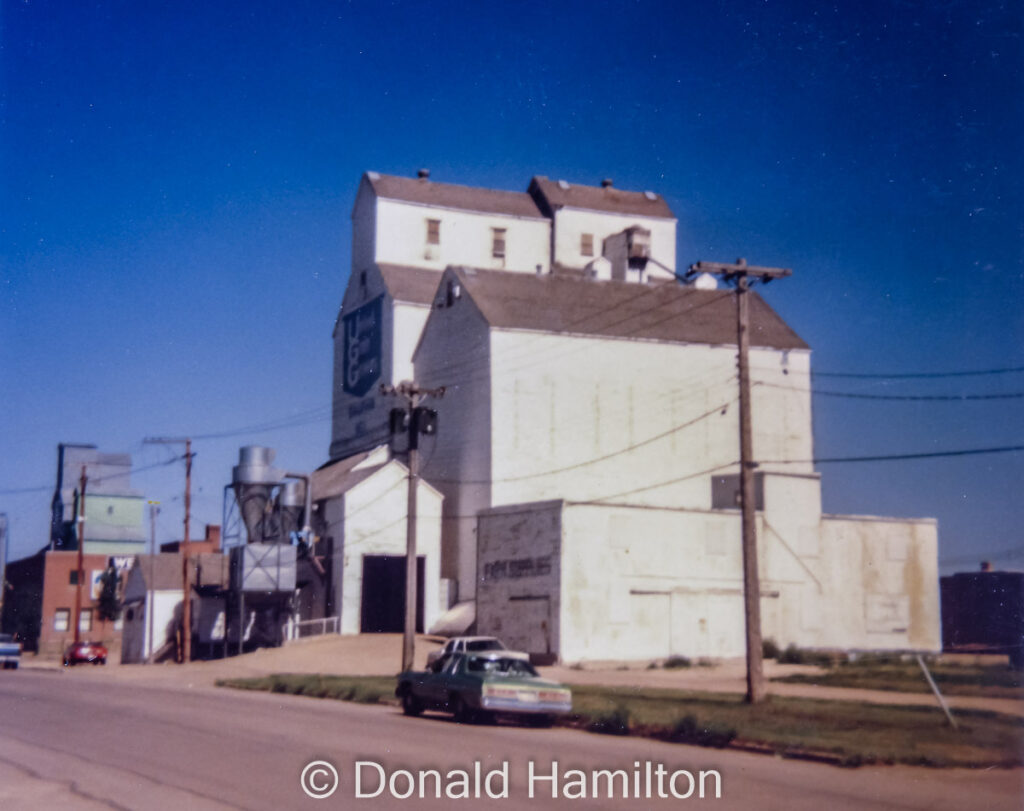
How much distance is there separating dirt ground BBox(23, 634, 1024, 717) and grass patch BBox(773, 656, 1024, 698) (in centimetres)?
99

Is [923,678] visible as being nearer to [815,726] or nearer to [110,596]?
[815,726]

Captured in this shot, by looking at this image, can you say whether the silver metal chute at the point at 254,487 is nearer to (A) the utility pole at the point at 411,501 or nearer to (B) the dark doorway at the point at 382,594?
(B) the dark doorway at the point at 382,594

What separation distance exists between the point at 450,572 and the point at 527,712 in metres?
33.8

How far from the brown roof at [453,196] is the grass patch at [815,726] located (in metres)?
43.8

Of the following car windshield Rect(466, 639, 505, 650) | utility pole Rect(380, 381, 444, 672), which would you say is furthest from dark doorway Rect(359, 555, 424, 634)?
car windshield Rect(466, 639, 505, 650)

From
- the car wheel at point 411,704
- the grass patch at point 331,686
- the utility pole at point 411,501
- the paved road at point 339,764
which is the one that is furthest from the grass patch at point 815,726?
the utility pole at point 411,501

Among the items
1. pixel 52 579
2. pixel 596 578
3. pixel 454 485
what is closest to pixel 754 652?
pixel 596 578

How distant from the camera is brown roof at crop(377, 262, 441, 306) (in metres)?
62.8

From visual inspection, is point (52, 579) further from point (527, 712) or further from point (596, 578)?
point (527, 712)

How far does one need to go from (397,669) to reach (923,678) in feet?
59.1

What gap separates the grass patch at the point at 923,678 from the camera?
92.3ft

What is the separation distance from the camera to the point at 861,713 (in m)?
21.8

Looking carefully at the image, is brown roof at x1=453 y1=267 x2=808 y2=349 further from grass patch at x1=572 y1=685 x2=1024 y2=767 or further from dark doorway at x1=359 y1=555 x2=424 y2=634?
grass patch at x1=572 y1=685 x2=1024 y2=767

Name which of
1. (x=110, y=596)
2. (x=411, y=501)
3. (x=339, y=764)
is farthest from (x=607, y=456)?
(x=110, y=596)
